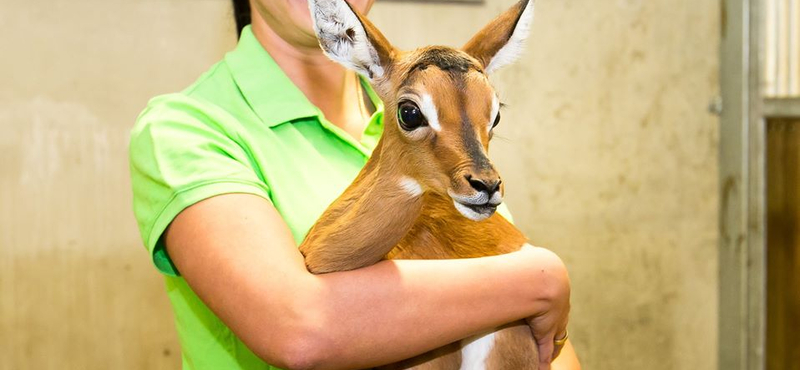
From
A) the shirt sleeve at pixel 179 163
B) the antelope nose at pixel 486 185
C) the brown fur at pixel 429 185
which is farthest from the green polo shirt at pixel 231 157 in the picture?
the antelope nose at pixel 486 185

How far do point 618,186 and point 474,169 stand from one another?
7.59 feet

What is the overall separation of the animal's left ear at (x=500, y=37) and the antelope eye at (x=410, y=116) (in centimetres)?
15

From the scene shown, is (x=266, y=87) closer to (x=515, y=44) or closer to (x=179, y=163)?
(x=179, y=163)

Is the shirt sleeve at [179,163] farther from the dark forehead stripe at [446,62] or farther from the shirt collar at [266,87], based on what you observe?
the dark forehead stripe at [446,62]

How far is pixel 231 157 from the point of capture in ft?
4.12

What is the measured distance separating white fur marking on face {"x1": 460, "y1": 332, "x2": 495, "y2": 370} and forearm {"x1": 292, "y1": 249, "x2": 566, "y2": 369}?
52mm

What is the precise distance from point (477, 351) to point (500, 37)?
0.45 metres

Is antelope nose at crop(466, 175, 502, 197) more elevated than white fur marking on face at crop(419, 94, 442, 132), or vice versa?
white fur marking on face at crop(419, 94, 442, 132)

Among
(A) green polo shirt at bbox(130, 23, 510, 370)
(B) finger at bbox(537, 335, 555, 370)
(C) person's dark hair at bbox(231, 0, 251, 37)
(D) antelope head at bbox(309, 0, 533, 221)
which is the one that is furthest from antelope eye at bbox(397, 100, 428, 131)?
(C) person's dark hair at bbox(231, 0, 251, 37)

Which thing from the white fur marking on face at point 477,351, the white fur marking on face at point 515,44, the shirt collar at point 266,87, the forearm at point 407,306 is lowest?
the white fur marking on face at point 477,351

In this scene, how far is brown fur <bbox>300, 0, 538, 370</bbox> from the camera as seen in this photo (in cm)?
107

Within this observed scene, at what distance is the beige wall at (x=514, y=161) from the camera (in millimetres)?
2381

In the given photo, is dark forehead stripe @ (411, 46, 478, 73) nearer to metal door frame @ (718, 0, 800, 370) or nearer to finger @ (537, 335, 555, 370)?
finger @ (537, 335, 555, 370)

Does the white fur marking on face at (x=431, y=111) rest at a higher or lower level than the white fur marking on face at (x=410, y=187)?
higher
